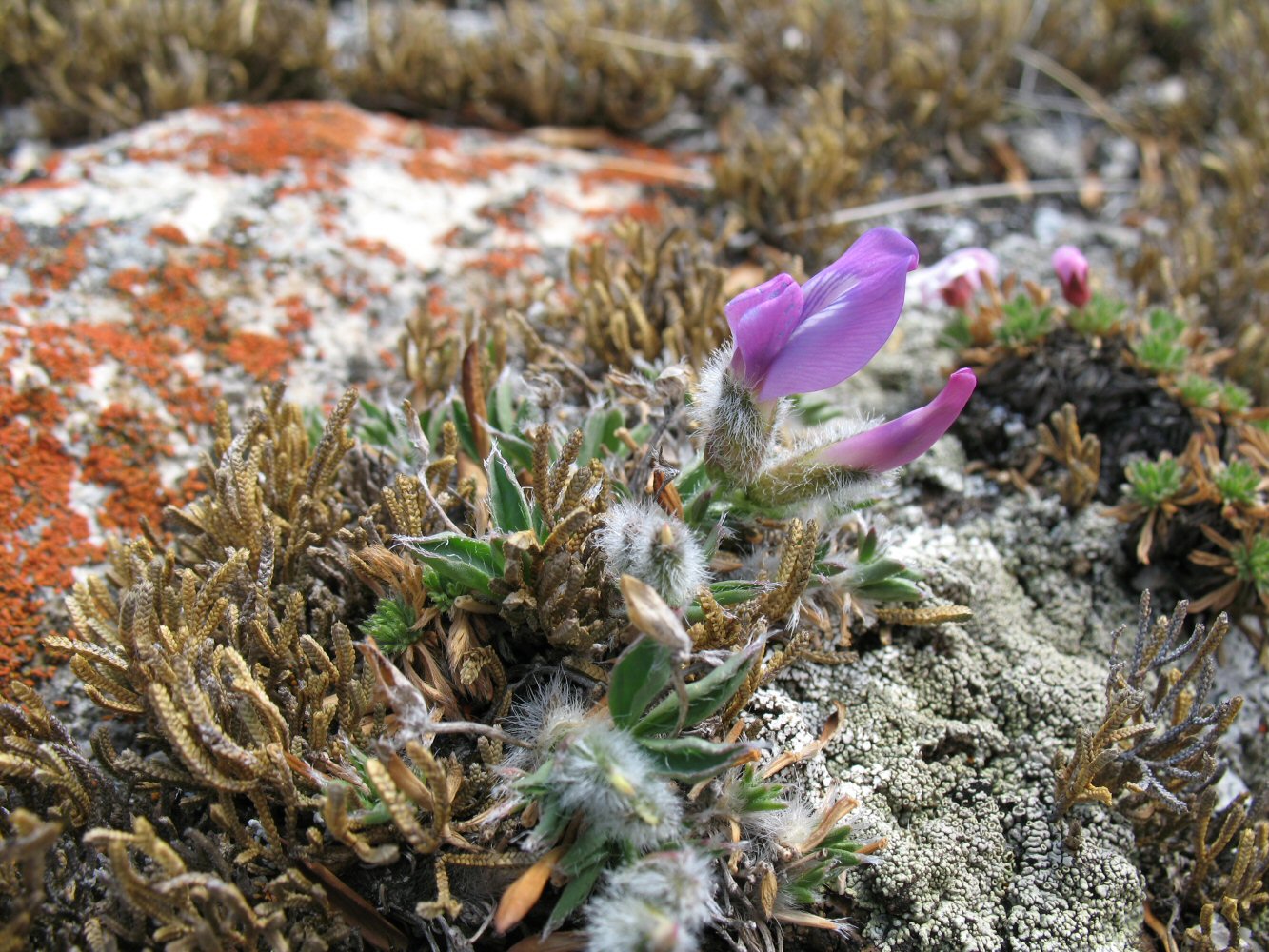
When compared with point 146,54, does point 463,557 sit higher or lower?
lower

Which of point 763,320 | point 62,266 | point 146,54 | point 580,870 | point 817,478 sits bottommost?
point 580,870

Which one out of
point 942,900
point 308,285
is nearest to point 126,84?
point 308,285

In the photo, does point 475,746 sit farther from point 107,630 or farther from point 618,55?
point 618,55

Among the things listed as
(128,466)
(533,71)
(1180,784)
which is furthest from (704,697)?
(533,71)

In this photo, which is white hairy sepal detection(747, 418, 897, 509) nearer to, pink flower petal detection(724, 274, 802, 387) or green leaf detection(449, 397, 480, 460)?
pink flower petal detection(724, 274, 802, 387)

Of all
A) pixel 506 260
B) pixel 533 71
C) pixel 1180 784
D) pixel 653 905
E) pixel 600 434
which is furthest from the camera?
pixel 533 71

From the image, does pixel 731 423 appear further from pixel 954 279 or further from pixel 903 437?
pixel 954 279

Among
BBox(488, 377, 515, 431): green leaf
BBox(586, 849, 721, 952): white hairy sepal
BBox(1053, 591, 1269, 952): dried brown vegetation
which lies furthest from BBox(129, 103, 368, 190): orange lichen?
BBox(1053, 591, 1269, 952): dried brown vegetation
